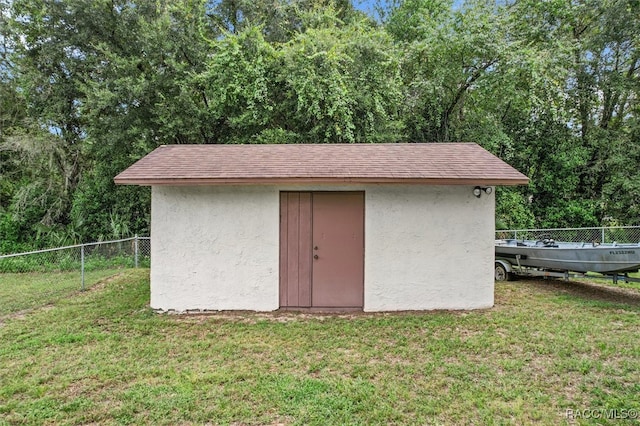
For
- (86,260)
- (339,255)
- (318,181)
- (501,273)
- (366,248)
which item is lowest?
(501,273)

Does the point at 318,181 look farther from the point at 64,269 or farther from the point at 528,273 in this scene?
the point at 64,269

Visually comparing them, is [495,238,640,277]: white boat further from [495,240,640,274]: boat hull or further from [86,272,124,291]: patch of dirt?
[86,272,124,291]: patch of dirt

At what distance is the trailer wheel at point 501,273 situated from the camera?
26.7 ft

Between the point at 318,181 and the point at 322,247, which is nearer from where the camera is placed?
the point at 318,181

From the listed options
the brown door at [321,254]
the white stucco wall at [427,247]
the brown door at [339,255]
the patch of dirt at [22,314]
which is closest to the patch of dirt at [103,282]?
the patch of dirt at [22,314]

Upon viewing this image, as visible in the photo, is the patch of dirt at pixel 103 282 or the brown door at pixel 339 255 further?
the patch of dirt at pixel 103 282

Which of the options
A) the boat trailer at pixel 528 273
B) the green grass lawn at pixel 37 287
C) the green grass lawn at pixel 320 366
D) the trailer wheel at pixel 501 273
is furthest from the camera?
the trailer wheel at pixel 501 273

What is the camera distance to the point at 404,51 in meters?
12.4

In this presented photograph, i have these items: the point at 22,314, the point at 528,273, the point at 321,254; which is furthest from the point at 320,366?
the point at 528,273

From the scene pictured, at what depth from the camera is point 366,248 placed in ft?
19.1

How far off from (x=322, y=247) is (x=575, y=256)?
195 inches

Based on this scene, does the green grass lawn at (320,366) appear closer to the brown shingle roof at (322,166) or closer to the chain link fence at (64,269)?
the chain link fence at (64,269)

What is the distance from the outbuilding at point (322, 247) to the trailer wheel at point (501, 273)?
2674mm

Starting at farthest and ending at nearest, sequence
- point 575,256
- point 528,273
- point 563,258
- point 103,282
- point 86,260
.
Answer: point 86,260 < point 103,282 < point 528,273 < point 563,258 < point 575,256
